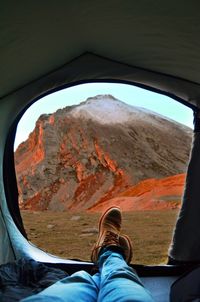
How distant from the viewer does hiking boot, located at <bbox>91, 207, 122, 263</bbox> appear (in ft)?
5.30

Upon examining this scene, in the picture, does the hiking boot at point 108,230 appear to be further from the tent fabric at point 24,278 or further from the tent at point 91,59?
the tent fabric at point 24,278

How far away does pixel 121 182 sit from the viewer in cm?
657

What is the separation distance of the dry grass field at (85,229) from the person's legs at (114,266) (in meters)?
2.07

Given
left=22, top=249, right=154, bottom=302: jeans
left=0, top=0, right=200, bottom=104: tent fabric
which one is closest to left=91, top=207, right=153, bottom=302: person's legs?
left=22, top=249, right=154, bottom=302: jeans

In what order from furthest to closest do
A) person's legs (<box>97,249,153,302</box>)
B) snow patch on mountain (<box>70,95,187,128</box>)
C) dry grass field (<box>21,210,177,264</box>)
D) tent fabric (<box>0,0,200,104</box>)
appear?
snow patch on mountain (<box>70,95,187,128</box>)
dry grass field (<box>21,210,177,264</box>)
tent fabric (<box>0,0,200,104</box>)
person's legs (<box>97,249,153,302</box>)

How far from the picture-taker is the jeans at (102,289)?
2.85ft

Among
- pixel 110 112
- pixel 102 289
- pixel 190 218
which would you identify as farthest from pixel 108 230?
pixel 110 112

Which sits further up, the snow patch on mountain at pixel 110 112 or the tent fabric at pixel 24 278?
the snow patch on mountain at pixel 110 112

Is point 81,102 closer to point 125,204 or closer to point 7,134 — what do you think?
point 125,204

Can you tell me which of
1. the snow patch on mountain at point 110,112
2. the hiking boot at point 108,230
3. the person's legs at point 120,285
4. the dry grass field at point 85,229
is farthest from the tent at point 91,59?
the snow patch on mountain at point 110,112

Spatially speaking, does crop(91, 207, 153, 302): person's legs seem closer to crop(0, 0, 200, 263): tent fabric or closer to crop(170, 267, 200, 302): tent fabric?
crop(170, 267, 200, 302): tent fabric

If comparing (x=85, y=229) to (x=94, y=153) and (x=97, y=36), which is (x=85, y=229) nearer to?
(x=94, y=153)

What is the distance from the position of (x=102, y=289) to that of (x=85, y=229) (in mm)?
3774

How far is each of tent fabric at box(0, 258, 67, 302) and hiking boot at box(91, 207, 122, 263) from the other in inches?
12.7
